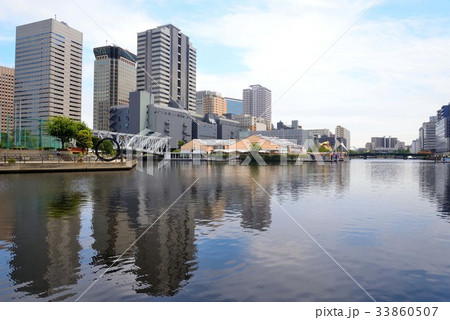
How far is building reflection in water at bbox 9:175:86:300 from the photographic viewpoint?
9719 mm

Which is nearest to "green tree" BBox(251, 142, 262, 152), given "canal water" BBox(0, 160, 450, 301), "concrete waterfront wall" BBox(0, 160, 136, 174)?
"concrete waterfront wall" BBox(0, 160, 136, 174)

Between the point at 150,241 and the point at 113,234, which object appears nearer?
the point at 150,241

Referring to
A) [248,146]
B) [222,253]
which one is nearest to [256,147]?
[248,146]

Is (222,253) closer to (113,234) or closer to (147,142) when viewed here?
(113,234)

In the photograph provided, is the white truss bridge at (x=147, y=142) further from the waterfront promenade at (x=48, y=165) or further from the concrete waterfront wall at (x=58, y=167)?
the concrete waterfront wall at (x=58, y=167)

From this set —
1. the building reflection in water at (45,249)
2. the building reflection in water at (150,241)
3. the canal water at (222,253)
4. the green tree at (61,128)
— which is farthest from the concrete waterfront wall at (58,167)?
the building reflection in water at (150,241)

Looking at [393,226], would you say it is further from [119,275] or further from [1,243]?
[1,243]

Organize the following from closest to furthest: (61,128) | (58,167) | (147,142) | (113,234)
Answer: (113,234), (58,167), (61,128), (147,142)

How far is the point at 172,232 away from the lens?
16.3m

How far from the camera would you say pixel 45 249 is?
43.6 ft

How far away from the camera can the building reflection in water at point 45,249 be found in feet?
31.9

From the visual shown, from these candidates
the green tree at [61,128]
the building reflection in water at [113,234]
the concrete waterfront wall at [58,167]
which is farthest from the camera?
the green tree at [61,128]

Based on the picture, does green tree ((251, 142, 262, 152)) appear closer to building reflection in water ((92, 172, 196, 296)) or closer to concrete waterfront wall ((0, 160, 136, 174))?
concrete waterfront wall ((0, 160, 136, 174))
